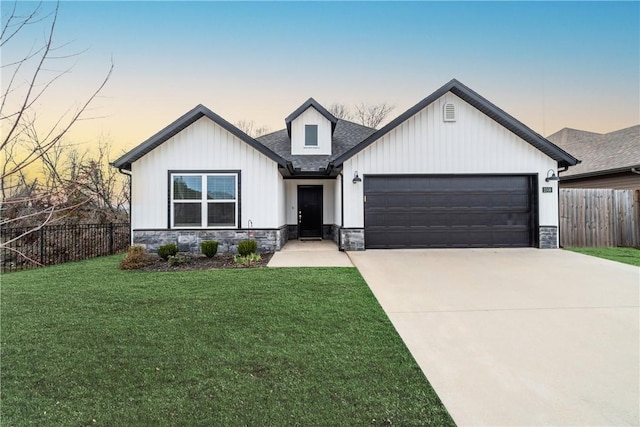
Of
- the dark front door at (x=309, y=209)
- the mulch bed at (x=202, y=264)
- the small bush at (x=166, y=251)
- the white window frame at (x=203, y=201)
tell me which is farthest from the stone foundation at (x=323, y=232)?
the small bush at (x=166, y=251)

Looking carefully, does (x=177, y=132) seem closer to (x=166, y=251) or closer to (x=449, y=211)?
(x=166, y=251)

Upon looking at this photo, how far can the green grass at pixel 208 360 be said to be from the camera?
2.36m

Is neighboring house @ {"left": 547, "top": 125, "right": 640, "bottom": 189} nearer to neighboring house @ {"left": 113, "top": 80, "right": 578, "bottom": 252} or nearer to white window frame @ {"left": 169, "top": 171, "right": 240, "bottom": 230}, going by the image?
neighboring house @ {"left": 113, "top": 80, "right": 578, "bottom": 252}

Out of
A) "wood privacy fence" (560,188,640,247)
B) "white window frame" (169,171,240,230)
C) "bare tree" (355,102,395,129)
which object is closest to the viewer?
"white window frame" (169,171,240,230)

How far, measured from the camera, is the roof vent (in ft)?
33.2

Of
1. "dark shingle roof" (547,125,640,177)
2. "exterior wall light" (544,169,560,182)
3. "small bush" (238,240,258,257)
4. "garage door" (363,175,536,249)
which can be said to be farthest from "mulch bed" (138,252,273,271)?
"dark shingle roof" (547,125,640,177)

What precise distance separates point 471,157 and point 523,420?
924cm

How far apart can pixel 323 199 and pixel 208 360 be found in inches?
420

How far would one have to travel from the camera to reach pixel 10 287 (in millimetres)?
6191

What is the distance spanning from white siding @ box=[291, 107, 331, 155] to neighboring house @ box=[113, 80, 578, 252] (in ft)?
11.5

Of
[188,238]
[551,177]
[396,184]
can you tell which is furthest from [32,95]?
[551,177]

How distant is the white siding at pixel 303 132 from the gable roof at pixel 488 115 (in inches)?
149

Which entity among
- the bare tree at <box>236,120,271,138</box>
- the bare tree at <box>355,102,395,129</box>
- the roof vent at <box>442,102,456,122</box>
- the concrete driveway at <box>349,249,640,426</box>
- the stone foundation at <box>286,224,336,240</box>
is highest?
the bare tree at <box>355,102,395,129</box>

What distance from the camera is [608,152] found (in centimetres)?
1562
